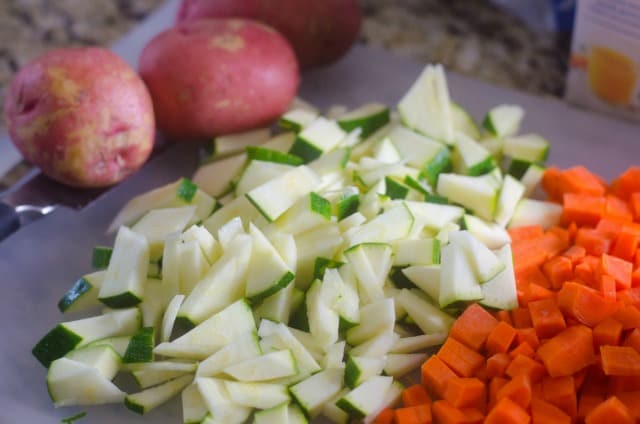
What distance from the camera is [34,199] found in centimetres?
204

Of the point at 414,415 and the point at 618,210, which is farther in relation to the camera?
the point at 618,210

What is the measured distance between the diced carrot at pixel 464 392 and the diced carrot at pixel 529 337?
0.44ft

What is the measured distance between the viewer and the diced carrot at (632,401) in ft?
4.97

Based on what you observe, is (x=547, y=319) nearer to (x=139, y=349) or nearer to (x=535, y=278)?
(x=535, y=278)

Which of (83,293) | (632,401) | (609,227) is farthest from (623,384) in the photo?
(83,293)

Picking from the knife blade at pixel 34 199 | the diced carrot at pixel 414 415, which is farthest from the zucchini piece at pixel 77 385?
the diced carrot at pixel 414 415

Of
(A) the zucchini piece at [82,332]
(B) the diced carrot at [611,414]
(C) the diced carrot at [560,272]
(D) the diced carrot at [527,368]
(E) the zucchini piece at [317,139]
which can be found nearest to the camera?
(B) the diced carrot at [611,414]

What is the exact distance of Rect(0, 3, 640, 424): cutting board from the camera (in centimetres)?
172

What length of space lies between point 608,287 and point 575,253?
0.17 metres

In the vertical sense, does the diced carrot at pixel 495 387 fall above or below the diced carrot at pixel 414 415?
above

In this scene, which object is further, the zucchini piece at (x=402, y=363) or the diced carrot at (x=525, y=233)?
the diced carrot at (x=525, y=233)

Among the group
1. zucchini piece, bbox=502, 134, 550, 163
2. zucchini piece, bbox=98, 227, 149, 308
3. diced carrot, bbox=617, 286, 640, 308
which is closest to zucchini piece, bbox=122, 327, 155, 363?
zucchini piece, bbox=98, 227, 149, 308

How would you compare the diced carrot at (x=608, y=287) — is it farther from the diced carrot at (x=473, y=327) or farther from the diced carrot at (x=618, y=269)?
the diced carrot at (x=473, y=327)

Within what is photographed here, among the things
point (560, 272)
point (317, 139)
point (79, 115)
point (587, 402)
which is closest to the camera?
point (587, 402)
